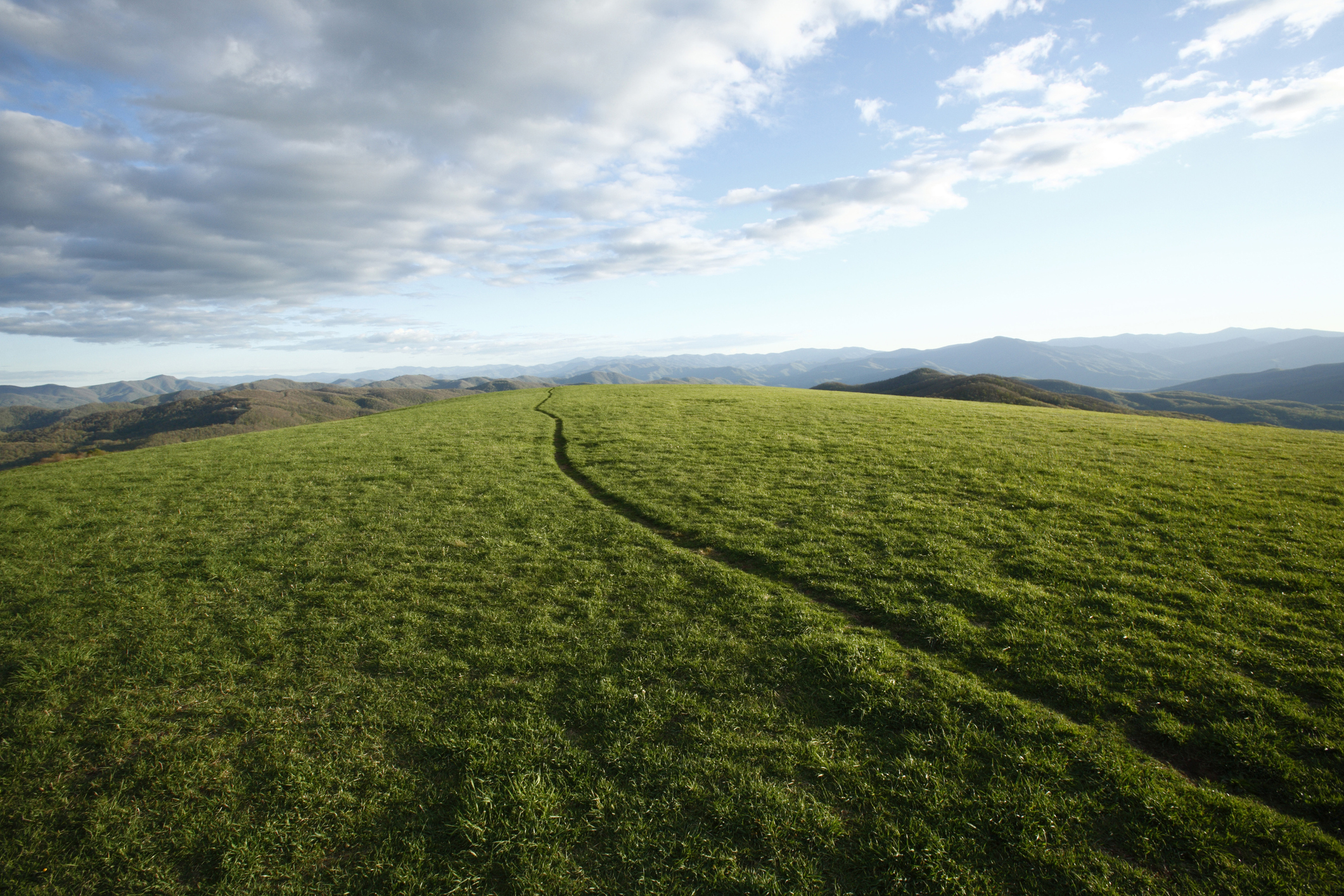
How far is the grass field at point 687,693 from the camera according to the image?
20.9 ft

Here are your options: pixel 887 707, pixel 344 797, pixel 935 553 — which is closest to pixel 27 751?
pixel 344 797

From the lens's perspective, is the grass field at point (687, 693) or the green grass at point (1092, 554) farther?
the green grass at point (1092, 554)

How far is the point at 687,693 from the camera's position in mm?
8875

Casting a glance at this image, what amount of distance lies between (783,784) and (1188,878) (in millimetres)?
4467

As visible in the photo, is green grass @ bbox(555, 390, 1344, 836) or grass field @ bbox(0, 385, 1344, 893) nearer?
grass field @ bbox(0, 385, 1344, 893)

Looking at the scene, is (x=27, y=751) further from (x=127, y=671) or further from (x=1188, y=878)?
(x=1188, y=878)

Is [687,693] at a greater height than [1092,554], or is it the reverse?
[1092,554]

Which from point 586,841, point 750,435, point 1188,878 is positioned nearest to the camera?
point 1188,878

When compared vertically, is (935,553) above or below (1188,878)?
above

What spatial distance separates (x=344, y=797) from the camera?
7230 mm

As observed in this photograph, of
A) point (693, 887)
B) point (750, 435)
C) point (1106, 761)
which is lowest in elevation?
point (693, 887)

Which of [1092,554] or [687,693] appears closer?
[687,693]

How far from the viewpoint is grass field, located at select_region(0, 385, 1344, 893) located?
250 inches

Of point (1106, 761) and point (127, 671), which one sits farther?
point (127, 671)
